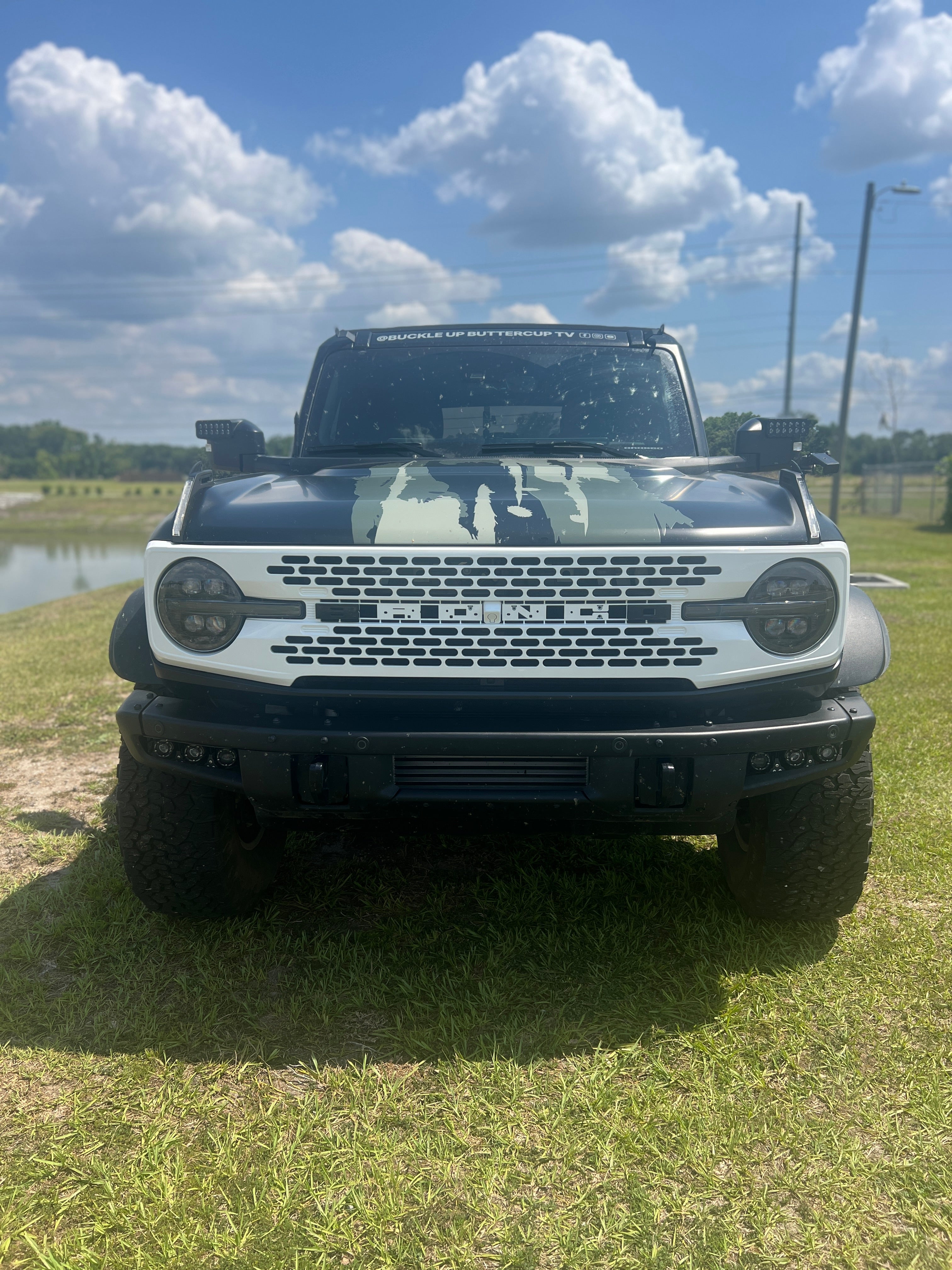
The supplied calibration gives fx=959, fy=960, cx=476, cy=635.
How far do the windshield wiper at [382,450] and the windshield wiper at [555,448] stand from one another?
0.23 m

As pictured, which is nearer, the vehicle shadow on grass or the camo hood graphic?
the camo hood graphic

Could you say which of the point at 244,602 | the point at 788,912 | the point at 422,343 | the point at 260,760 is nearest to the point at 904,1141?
the point at 788,912

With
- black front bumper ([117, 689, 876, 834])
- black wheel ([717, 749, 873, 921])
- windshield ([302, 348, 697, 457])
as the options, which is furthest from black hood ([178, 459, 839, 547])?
windshield ([302, 348, 697, 457])

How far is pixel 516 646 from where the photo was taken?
2498 mm

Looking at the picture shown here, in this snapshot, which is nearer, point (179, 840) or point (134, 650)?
point (134, 650)

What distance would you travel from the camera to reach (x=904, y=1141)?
2.20 metres

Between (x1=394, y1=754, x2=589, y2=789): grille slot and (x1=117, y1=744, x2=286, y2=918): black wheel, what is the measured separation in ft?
2.26

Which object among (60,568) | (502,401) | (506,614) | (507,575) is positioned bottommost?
(60,568)

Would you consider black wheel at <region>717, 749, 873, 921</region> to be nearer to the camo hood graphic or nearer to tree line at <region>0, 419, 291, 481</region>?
the camo hood graphic

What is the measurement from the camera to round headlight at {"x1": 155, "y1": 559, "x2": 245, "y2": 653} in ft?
8.38

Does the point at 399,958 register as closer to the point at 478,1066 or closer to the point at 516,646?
the point at 478,1066

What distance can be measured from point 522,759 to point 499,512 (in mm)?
648

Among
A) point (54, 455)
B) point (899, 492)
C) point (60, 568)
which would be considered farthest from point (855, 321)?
point (54, 455)

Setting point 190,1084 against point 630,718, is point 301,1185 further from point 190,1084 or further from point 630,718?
point 630,718
